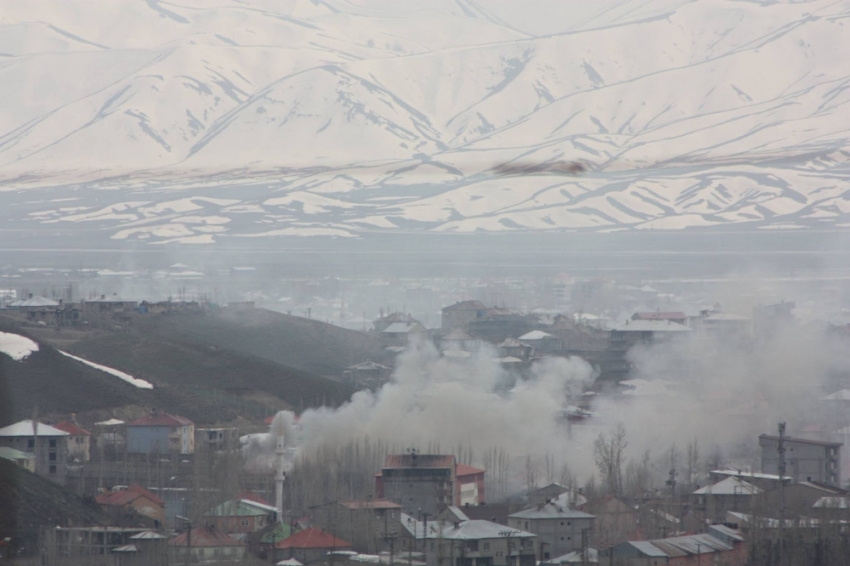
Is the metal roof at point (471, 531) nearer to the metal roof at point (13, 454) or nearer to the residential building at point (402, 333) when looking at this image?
the metal roof at point (13, 454)

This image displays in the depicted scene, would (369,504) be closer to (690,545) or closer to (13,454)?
(690,545)

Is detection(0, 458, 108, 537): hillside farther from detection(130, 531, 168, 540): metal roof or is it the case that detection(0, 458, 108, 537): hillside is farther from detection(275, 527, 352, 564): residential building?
detection(275, 527, 352, 564): residential building

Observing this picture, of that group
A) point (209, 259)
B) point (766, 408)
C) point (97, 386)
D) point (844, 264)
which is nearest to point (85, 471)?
point (97, 386)

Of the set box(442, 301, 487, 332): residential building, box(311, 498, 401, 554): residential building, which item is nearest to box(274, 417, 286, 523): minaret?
box(311, 498, 401, 554): residential building

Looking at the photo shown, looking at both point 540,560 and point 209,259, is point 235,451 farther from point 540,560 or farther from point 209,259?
point 209,259

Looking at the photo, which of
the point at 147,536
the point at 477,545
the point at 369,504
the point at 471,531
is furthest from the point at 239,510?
the point at 477,545

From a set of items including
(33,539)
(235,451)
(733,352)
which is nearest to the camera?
(33,539)
